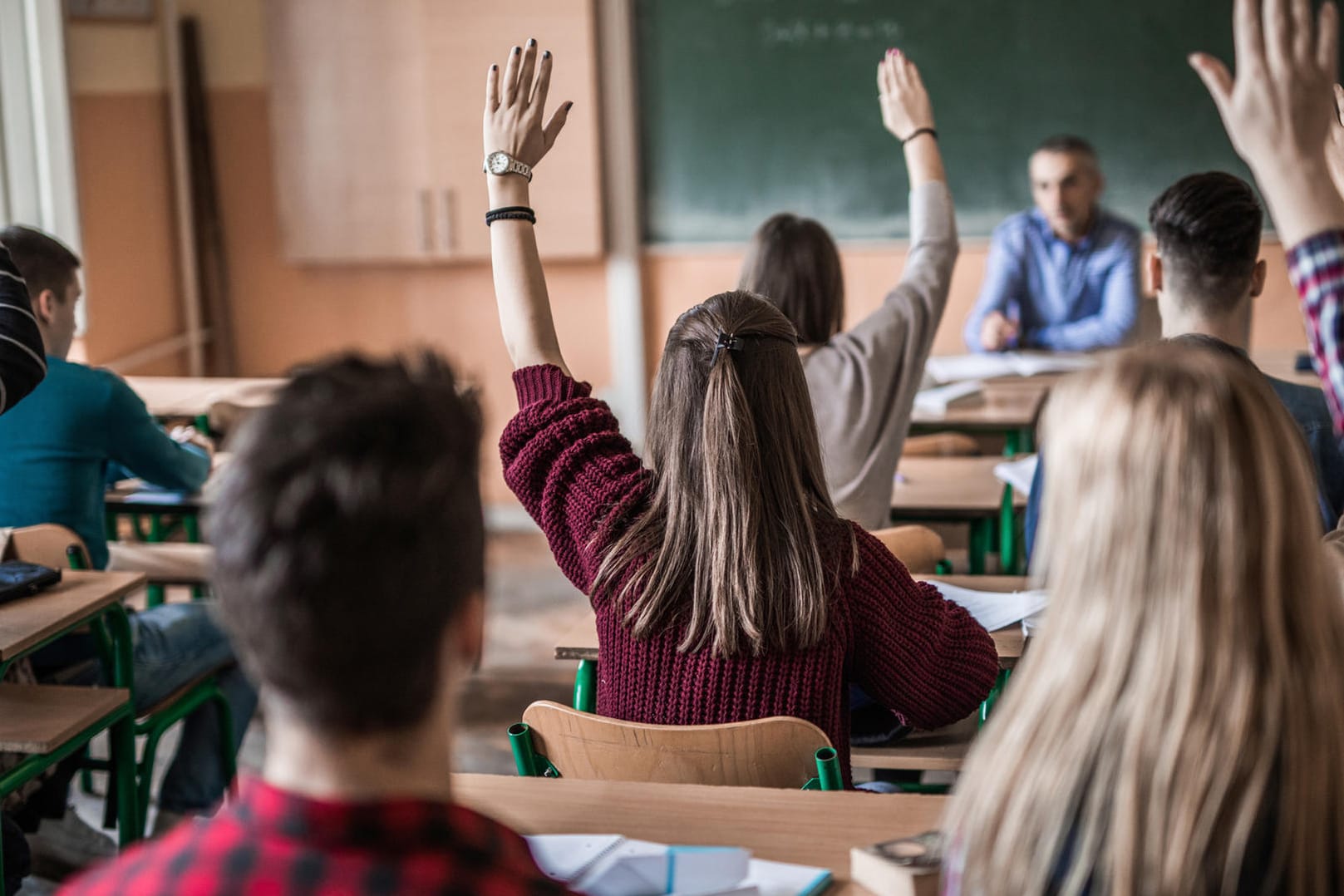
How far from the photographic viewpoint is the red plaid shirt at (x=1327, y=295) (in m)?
1.14

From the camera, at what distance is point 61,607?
2.40m

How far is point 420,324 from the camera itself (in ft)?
19.7

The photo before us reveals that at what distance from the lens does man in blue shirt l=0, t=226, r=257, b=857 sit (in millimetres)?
2877

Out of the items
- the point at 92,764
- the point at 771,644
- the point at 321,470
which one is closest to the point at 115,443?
the point at 92,764

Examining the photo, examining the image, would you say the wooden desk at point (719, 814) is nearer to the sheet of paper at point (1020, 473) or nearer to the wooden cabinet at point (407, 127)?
the sheet of paper at point (1020, 473)

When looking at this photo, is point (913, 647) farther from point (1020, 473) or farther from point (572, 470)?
point (1020, 473)

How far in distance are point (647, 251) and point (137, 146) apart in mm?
2101

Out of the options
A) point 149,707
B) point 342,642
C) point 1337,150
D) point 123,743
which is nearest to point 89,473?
point 149,707

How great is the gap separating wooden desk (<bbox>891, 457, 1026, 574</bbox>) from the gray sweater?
207mm

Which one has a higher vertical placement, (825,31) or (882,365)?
(825,31)

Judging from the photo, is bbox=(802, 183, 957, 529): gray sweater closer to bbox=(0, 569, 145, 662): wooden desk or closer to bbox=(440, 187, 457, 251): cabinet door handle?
bbox=(0, 569, 145, 662): wooden desk

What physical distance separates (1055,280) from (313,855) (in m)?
4.25


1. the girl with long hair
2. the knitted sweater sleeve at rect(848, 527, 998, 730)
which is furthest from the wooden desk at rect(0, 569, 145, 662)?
the knitted sweater sleeve at rect(848, 527, 998, 730)

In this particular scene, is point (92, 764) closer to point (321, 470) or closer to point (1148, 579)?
point (321, 470)
